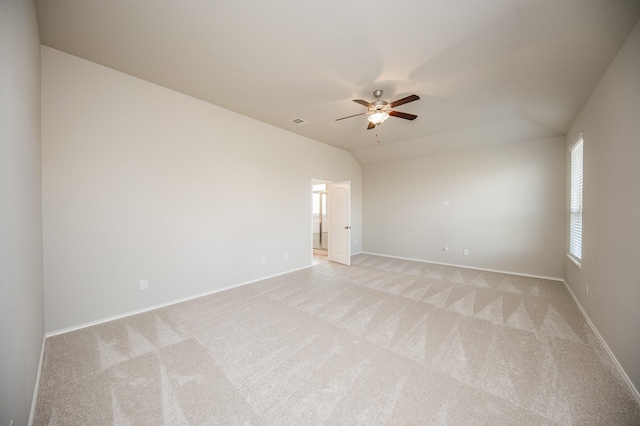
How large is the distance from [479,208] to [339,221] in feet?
11.0

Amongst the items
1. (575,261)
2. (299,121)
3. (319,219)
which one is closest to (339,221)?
(299,121)

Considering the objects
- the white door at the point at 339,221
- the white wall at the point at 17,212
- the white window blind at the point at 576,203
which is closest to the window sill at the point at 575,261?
the white window blind at the point at 576,203

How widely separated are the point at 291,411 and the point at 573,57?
13.5ft

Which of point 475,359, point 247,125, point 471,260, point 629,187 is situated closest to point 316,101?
point 247,125

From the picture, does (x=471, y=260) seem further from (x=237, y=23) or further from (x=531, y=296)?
(x=237, y=23)

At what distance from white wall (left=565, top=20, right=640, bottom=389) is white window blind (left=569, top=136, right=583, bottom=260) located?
65 centimetres

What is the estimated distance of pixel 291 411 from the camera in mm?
1580

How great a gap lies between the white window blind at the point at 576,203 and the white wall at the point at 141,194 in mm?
5157

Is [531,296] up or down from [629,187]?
down

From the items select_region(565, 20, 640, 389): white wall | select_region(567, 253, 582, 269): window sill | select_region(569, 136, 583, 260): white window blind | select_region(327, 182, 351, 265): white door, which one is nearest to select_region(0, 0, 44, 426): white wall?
select_region(565, 20, 640, 389): white wall

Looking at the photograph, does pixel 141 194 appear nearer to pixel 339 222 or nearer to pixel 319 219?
pixel 339 222

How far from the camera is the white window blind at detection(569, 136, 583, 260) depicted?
3455mm

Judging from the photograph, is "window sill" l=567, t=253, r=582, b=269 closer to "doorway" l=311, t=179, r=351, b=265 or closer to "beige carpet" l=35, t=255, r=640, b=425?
"beige carpet" l=35, t=255, r=640, b=425

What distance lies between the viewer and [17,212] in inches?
55.9
